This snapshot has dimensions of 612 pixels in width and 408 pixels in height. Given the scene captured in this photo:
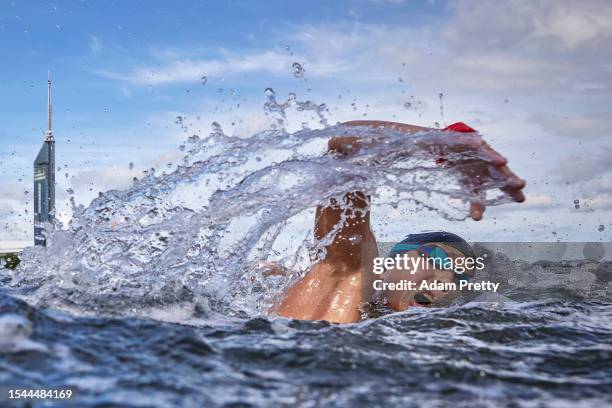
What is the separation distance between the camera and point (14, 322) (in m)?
2.34

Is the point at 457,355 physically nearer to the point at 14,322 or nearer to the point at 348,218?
the point at 348,218

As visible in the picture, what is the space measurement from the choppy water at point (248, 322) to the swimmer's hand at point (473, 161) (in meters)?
0.07

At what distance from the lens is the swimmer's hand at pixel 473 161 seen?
323cm

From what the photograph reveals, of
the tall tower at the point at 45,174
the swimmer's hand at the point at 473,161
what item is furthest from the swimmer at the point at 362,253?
the tall tower at the point at 45,174

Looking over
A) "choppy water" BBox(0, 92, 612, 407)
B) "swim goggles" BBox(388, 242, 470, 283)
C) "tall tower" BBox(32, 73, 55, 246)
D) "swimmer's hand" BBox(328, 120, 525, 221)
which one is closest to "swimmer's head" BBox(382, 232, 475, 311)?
"swim goggles" BBox(388, 242, 470, 283)

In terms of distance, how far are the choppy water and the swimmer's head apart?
0.64m

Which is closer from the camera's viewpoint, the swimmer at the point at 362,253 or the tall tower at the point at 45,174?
the swimmer at the point at 362,253

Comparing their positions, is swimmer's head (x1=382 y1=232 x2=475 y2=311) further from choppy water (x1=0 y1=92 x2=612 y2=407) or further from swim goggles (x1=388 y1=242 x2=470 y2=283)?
choppy water (x1=0 y1=92 x2=612 y2=407)

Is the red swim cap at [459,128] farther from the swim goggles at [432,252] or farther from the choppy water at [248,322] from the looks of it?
the swim goggles at [432,252]

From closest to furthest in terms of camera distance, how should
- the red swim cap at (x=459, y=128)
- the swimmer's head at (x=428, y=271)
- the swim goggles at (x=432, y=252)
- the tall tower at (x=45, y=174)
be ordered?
the red swim cap at (x=459, y=128) → the swimmer's head at (x=428, y=271) → the swim goggles at (x=432, y=252) → the tall tower at (x=45, y=174)

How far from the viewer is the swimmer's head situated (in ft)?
16.2

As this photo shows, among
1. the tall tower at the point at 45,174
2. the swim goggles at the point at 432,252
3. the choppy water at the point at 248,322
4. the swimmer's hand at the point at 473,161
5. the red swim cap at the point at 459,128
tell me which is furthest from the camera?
the tall tower at the point at 45,174

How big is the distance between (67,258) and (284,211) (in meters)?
1.62

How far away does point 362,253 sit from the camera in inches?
168
